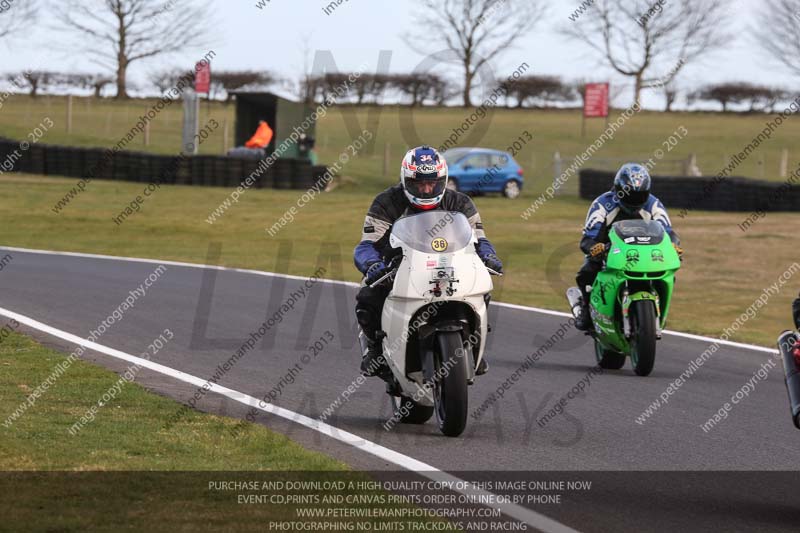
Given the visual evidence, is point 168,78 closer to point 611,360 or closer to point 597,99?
point 597,99

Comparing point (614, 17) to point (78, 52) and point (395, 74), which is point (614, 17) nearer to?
point (395, 74)

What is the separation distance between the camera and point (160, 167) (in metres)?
34.5

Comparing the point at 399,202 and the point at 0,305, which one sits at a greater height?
the point at 399,202

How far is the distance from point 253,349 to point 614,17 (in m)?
54.1

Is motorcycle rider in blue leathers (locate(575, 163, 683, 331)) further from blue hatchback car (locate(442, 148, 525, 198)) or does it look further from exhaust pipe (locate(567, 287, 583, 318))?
blue hatchback car (locate(442, 148, 525, 198))

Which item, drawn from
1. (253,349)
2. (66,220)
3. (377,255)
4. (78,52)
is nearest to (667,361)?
(253,349)

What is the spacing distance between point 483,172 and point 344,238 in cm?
1226

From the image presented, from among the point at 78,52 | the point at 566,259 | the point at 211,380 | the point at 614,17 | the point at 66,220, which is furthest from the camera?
the point at 614,17

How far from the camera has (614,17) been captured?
62.3 metres

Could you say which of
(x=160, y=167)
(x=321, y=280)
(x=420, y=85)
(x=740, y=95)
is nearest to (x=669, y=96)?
(x=740, y=95)

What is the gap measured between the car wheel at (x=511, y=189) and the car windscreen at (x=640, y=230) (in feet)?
88.8

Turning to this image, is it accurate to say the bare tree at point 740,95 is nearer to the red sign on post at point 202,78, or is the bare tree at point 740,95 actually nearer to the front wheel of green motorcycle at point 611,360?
the red sign on post at point 202,78

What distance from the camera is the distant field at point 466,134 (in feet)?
161

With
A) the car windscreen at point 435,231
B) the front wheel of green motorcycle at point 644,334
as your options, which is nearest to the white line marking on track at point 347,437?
the car windscreen at point 435,231
